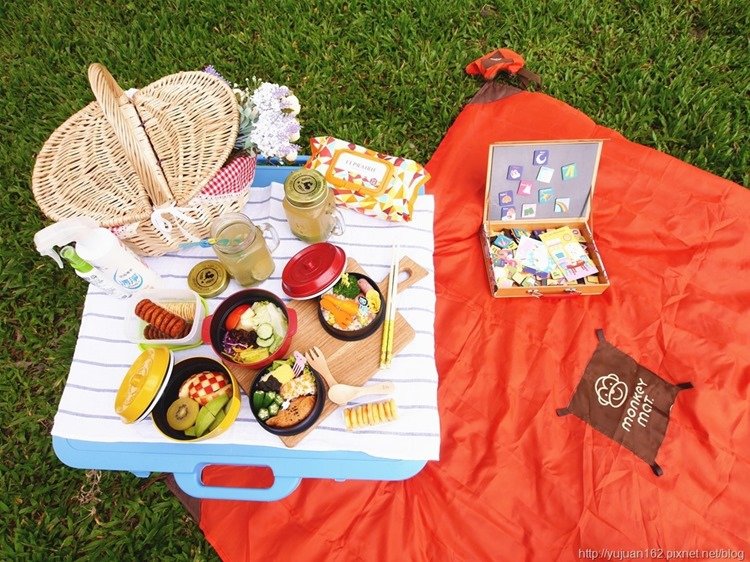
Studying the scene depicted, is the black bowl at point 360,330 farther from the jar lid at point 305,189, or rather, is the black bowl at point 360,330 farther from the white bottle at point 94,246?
the white bottle at point 94,246

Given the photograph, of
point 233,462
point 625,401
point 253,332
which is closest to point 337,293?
point 253,332

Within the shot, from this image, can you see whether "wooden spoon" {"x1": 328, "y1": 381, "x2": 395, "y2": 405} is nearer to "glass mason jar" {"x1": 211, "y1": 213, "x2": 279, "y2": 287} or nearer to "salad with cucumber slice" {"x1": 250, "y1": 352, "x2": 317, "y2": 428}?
"salad with cucumber slice" {"x1": 250, "y1": 352, "x2": 317, "y2": 428}

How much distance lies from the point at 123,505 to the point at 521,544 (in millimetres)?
1494

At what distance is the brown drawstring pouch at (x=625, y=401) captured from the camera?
1.69m

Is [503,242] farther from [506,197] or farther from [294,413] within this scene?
[294,413]

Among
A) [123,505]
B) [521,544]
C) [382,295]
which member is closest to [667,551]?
[521,544]

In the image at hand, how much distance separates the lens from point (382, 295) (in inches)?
64.6

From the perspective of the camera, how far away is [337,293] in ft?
5.28

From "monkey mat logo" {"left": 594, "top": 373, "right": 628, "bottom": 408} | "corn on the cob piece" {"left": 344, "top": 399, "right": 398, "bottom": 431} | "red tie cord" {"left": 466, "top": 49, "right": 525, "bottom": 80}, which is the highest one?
"red tie cord" {"left": 466, "top": 49, "right": 525, "bottom": 80}

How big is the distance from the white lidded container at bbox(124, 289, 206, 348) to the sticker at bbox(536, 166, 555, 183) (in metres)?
1.43

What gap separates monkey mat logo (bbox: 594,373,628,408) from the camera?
1.76m

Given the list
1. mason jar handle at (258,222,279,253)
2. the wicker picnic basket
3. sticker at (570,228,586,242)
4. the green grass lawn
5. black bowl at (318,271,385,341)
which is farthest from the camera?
the green grass lawn

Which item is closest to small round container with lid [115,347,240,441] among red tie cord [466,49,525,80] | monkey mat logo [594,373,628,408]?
monkey mat logo [594,373,628,408]

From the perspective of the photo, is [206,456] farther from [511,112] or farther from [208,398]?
[511,112]
